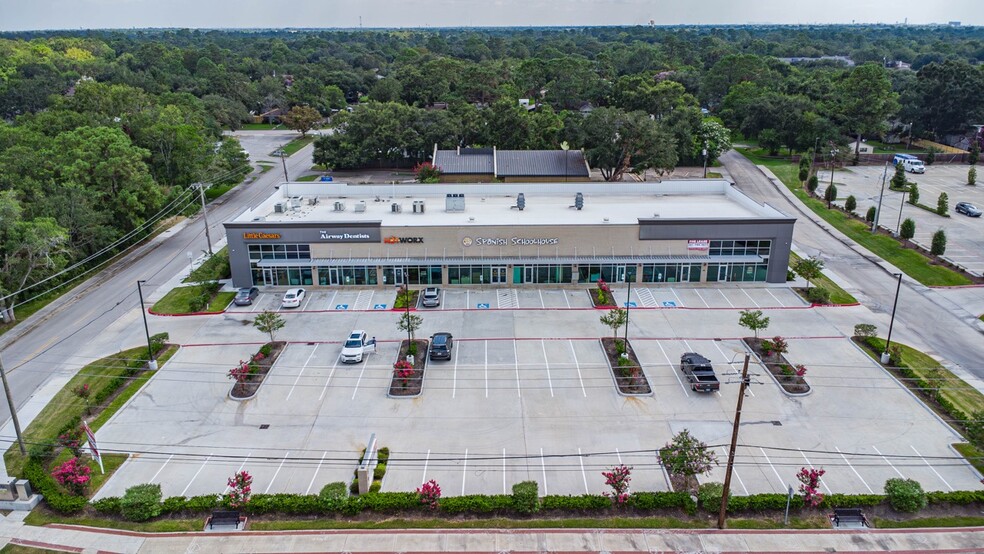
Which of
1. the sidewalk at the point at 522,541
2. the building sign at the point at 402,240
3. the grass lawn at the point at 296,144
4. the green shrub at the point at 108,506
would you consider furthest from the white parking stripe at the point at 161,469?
the grass lawn at the point at 296,144

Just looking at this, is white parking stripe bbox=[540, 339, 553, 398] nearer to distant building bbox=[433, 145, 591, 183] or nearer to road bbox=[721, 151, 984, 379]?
road bbox=[721, 151, 984, 379]

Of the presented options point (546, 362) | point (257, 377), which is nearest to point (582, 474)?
point (546, 362)

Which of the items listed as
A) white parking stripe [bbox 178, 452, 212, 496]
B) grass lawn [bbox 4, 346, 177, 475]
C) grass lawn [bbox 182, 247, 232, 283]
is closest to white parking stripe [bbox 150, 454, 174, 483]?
white parking stripe [bbox 178, 452, 212, 496]

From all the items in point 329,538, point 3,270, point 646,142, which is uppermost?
point 646,142

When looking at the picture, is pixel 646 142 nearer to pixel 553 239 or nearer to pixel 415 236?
pixel 553 239

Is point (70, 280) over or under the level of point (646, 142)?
under

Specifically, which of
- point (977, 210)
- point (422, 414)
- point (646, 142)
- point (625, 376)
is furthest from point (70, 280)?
point (977, 210)

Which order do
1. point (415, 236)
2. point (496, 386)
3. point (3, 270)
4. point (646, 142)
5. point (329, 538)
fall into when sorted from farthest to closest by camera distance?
point (646, 142) < point (415, 236) < point (3, 270) < point (496, 386) < point (329, 538)
